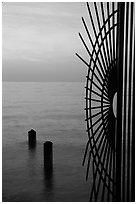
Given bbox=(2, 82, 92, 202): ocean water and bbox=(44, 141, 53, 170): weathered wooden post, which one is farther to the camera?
bbox=(44, 141, 53, 170): weathered wooden post

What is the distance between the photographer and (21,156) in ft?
22.1

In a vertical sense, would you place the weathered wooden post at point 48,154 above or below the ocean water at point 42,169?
above

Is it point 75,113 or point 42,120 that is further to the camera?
point 75,113

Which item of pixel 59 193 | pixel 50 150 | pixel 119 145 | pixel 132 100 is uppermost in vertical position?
pixel 132 100

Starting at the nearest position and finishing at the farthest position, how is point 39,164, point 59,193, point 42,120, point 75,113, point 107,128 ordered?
point 107,128 < point 59,193 < point 39,164 < point 42,120 < point 75,113

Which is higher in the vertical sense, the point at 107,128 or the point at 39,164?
the point at 107,128

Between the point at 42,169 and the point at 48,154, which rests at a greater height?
the point at 48,154

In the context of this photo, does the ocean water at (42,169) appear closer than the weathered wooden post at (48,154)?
Yes

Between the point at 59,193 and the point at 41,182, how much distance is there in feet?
1.66

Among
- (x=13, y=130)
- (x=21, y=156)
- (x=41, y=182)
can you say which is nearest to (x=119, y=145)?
(x=41, y=182)

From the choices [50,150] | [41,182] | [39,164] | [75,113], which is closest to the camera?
[41,182]

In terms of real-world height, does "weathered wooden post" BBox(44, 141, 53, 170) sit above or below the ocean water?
above

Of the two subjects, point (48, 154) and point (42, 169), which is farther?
point (42, 169)

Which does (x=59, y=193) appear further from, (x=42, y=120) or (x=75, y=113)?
(x=75, y=113)
